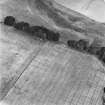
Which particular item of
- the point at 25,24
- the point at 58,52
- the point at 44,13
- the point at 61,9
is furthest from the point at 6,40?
the point at 61,9

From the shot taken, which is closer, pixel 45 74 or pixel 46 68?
pixel 45 74

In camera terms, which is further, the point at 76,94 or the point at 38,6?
the point at 38,6

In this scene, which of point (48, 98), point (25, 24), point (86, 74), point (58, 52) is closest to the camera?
point (48, 98)

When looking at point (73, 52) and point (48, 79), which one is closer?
point (48, 79)

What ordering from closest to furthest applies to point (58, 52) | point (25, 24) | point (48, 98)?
point (48, 98)
point (58, 52)
point (25, 24)

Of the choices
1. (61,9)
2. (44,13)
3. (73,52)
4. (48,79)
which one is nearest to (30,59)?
(48,79)

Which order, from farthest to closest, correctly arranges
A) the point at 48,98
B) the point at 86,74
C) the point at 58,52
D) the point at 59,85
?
the point at 58,52 → the point at 86,74 → the point at 59,85 → the point at 48,98

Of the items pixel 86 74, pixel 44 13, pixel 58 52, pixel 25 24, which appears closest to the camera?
pixel 86 74

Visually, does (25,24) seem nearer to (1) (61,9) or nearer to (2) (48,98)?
(1) (61,9)

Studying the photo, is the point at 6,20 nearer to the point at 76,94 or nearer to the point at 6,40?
the point at 6,40
